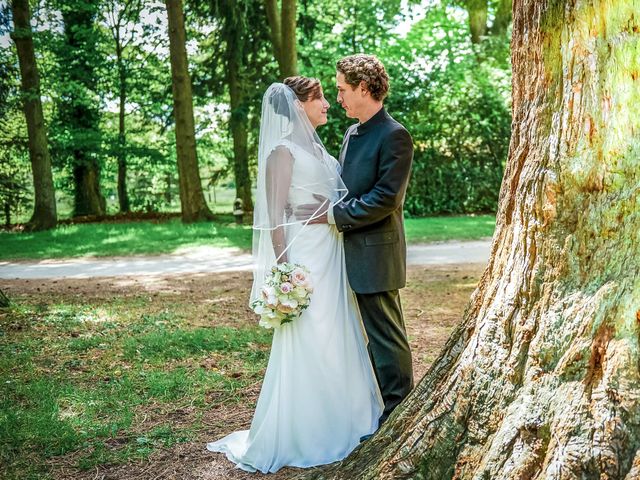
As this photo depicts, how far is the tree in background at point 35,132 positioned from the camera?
1753cm

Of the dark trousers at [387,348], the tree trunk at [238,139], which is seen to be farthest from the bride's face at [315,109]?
the tree trunk at [238,139]

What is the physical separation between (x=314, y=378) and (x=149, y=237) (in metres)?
11.8

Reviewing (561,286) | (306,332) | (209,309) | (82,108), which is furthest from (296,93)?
(82,108)

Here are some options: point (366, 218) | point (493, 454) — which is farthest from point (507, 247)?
point (366, 218)

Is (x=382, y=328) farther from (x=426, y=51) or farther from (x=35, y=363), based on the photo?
(x=426, y=51)

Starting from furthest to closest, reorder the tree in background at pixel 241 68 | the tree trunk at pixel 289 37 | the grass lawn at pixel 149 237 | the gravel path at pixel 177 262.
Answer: the tree in background at pixel 241 68
the tree trunk at pixel 289 37
the grass lawn at pixel 149 237
the gravel path at pixel 177 262

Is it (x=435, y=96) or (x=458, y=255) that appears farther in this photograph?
(x=435, y=96)

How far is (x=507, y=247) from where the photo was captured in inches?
110

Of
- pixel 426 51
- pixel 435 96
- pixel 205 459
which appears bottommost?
pixel 205 459

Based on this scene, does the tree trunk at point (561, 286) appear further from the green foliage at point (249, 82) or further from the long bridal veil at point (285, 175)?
the green foliage at point (249, 82)

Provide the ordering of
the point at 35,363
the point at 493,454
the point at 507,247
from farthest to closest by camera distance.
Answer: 1. the point at 35,363
2. the point at 507,247
3. the point at 493,454

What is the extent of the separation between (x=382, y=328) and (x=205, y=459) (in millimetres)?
1362

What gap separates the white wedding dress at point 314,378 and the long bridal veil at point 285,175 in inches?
0.6

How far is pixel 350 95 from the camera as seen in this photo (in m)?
3.90
